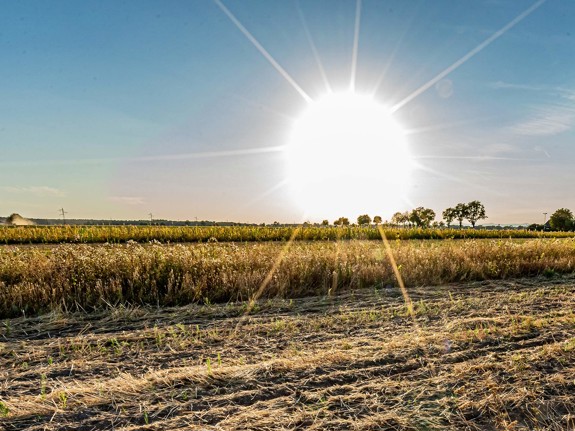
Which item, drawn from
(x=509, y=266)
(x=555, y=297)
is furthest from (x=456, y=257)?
(x=555, y=297)

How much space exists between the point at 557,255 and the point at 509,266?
2803 millimetres

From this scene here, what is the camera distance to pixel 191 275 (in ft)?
23.9

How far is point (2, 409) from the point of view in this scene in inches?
122

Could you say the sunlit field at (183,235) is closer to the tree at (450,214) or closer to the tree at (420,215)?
the tree at (420,215)

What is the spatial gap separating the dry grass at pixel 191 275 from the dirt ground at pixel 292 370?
77 cm

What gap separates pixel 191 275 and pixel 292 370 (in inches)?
162

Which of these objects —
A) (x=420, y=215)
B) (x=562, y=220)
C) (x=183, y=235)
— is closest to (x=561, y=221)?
(x=562, y=220)

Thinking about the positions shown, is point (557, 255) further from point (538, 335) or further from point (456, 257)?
point (538, 335)

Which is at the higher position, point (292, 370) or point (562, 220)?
point (562, 220)

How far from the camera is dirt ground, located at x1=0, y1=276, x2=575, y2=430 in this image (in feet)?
9.74

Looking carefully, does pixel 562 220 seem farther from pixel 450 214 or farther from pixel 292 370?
pixel 292 370

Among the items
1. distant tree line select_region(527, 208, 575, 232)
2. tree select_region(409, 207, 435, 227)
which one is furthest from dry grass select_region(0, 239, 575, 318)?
distant tree line select_region(527, 208, 575, 232)

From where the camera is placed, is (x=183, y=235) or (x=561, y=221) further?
(x=561, y=221)

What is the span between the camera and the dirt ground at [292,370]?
9.74ft
